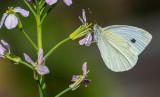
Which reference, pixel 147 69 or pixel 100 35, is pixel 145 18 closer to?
pixel 147 69

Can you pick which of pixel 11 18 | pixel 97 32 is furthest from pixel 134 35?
pixel 11 18

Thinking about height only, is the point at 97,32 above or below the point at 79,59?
above

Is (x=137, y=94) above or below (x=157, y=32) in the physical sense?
below

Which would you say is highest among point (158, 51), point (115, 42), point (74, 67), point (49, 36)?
point (49, 36)

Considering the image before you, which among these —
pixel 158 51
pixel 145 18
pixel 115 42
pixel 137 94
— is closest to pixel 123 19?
pixel 145 18

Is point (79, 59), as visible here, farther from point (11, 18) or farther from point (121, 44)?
point (11, 18)

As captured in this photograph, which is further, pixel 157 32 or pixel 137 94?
pixel 157 32
